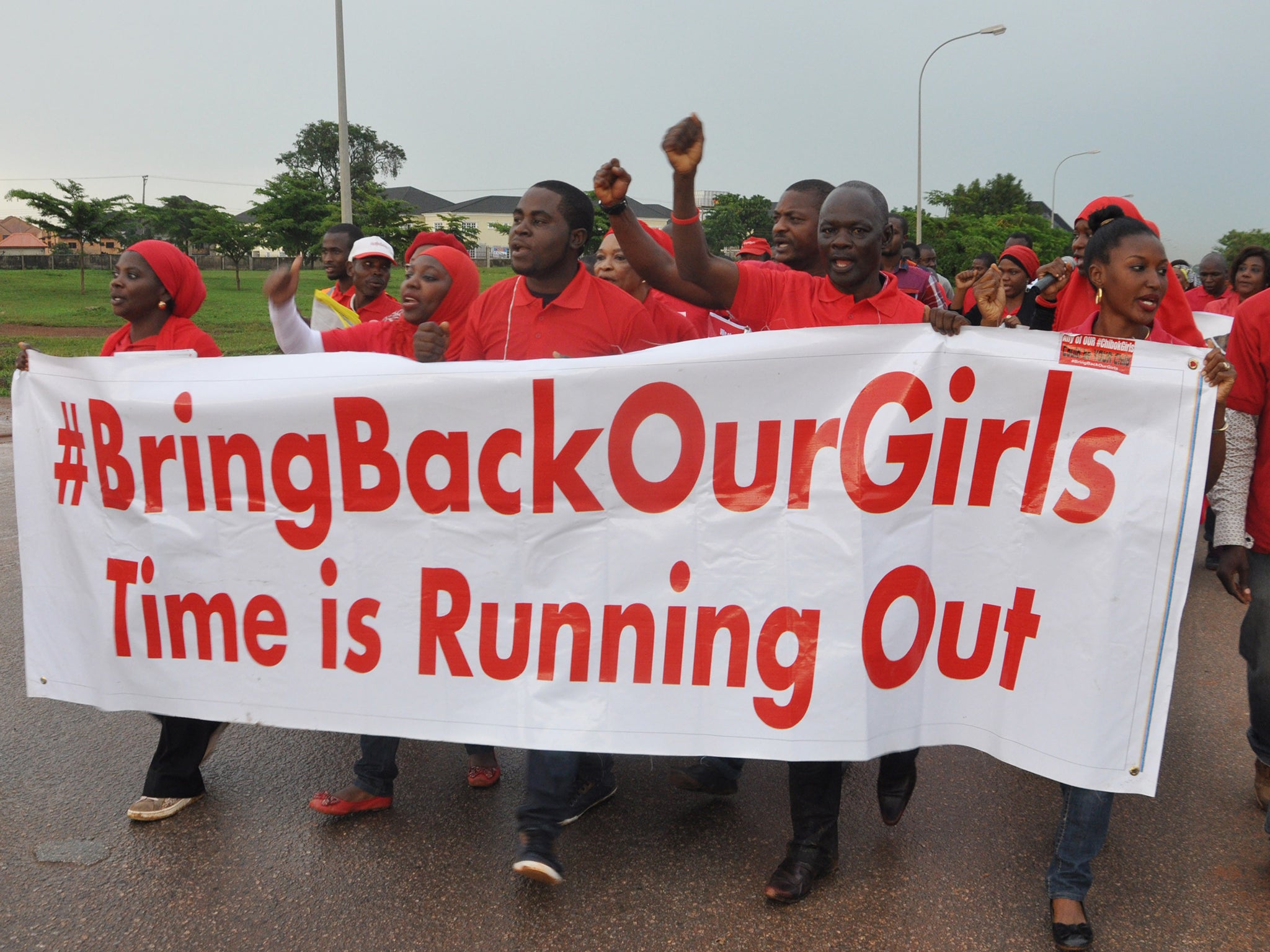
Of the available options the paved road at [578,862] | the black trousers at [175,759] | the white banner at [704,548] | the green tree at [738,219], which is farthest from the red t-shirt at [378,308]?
the green tree at [738,219]

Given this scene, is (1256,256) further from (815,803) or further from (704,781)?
(815,803)

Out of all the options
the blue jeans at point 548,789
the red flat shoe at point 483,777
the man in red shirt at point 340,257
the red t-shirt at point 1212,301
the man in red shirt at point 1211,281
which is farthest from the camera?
the man in red shirt at point 1211,281

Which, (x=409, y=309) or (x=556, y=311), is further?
(x=409, y=309)

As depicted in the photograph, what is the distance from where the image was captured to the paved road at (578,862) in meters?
2.73

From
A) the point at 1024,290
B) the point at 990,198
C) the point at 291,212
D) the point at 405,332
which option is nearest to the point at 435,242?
the point at 405,332

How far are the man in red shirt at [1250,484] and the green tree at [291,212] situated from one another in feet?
127

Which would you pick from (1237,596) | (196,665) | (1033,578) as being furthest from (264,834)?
(1237,596)

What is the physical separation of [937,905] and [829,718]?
58 cm

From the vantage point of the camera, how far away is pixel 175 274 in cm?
365

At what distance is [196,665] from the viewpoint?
10.9ft

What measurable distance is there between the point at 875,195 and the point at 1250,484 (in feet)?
4.57

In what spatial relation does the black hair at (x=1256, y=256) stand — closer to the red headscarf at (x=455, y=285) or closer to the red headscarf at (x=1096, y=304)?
the red headscarf at (x=1096, y=304)

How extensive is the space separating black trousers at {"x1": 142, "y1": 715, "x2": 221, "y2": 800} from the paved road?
0.37 feet

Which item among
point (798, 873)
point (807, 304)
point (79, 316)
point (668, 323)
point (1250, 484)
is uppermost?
point (807, 304)
